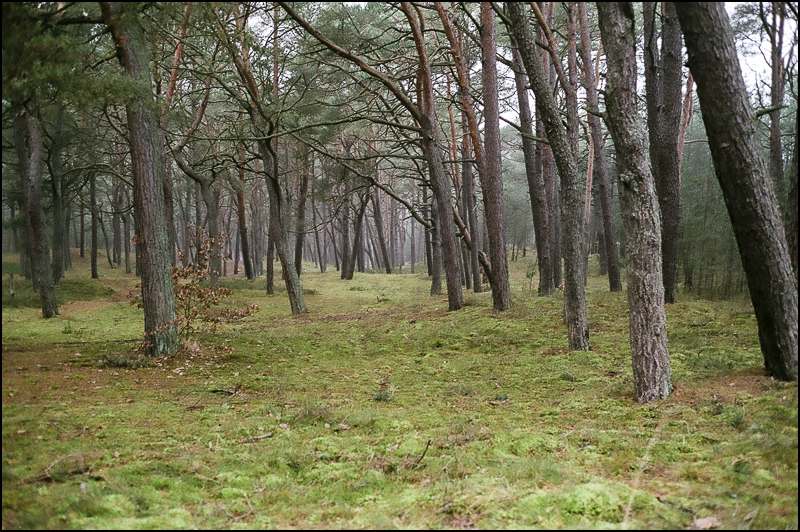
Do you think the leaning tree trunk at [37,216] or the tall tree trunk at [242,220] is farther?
the tall tree trunk at [242,220]

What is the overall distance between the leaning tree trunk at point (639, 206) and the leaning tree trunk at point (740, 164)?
0.72 meters

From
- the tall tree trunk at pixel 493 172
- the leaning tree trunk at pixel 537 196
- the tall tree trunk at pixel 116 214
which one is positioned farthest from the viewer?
the tall tree trunk at pixel 116 214

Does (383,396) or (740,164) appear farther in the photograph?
(383,396)

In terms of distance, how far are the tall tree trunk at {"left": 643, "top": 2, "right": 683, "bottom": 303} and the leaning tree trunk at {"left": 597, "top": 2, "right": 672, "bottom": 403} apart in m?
6.79

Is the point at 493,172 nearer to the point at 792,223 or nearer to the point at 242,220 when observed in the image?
the point at 792,223

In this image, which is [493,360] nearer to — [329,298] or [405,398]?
[405,398]

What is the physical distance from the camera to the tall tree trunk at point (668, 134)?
1177 cm

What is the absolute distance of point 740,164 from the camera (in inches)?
196

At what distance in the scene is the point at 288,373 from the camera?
320 inches

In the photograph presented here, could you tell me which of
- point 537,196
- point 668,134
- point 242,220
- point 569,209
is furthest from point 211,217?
point 569,209

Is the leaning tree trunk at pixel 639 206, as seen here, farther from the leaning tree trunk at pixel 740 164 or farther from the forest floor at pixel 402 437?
the leaning tree trunk at pixel 740 164

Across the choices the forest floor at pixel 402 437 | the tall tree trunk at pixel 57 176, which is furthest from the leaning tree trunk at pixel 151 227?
the tall tree trunk at pixel 57 176

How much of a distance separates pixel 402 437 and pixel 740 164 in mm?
3729

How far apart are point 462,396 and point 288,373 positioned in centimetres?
275
